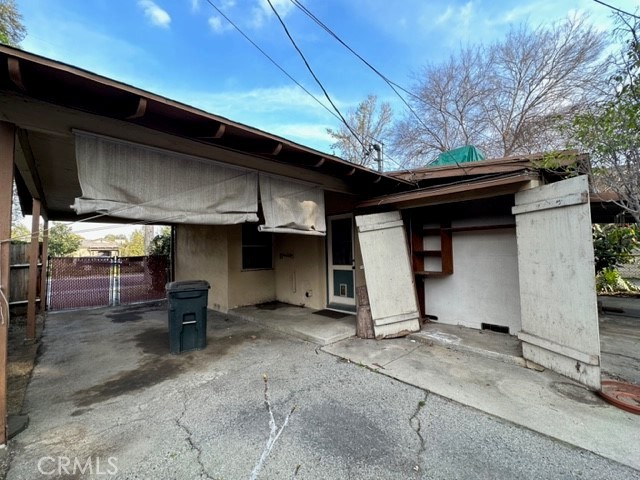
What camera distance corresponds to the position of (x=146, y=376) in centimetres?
331

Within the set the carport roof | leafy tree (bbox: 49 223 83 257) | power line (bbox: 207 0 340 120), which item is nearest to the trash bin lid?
the carport roof

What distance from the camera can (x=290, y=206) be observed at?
159 inches

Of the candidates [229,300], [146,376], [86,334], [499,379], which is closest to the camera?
[499,379]

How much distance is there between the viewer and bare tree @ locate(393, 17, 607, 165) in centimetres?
919

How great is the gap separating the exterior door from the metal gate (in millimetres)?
5968

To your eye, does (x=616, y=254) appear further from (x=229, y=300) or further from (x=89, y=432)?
(x=89, y=432)

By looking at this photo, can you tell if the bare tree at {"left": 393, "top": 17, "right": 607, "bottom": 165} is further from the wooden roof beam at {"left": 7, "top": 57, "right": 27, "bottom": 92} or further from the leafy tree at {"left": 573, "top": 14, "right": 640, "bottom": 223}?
the wooden roof beam at {"left": 7, "top": 57, "right": 27, "bottom": 92}

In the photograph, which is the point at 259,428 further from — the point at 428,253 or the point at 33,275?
the point at 33,275

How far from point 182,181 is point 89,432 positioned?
235 centimetres

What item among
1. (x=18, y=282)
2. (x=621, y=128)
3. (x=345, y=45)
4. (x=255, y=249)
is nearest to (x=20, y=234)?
(x=18, y=282)

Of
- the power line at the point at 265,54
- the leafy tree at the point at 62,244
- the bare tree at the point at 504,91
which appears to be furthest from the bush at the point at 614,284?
the leafy tree at the point at 62,244

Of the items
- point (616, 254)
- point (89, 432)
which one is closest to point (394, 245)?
point (89, 432)

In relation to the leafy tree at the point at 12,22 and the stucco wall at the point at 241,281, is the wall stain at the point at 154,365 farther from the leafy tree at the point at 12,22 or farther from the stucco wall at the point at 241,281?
the leafy tree at the point at 12,22

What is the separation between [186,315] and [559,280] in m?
4.67
